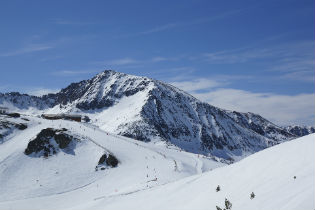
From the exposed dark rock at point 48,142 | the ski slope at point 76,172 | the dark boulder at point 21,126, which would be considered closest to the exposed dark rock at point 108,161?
the ski slope at point 76,172

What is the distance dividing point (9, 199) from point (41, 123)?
34834 mm

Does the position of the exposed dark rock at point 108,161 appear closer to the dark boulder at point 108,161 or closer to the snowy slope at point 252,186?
the dark boulder at point 108,161

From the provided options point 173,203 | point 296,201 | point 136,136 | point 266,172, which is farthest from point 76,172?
point 136,136

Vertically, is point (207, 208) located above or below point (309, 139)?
below

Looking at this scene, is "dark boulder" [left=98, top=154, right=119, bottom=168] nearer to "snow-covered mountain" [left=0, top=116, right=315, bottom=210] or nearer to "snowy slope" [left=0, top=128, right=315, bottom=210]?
"snow-covered mountain" [left=0, top=116, right=315, bottom=210]

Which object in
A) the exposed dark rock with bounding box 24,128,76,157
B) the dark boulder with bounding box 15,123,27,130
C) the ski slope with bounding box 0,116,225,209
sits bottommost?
the ski slope with bounding box 0,116,225,209

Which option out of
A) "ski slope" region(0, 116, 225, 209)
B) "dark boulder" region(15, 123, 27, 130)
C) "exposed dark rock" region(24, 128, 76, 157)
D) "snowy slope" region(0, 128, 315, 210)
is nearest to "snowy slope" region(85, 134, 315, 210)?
"snowy slope" region(0, 128, 315, 210)

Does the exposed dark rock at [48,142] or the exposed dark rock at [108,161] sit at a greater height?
the exposed dark rock at [48,142]

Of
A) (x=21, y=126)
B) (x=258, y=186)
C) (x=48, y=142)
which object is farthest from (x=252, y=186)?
(x=21, y=126)

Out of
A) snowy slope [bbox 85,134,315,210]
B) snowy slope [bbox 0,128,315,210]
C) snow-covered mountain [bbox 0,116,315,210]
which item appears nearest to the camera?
snowy slope [bbox 85,134,315,210]

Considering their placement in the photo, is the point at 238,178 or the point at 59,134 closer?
the point at 238,178

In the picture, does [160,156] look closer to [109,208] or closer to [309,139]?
[109,208]

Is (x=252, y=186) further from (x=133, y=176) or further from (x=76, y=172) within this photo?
(x=76, y=172)

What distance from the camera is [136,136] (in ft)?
618
